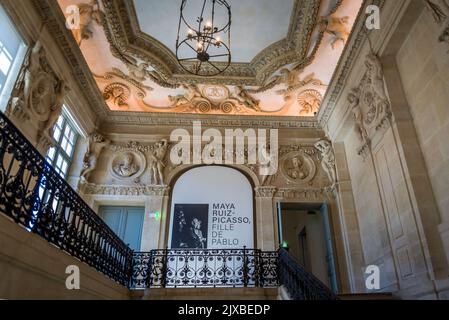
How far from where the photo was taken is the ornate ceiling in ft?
25.4

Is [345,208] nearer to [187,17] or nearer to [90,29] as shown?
[187,17]

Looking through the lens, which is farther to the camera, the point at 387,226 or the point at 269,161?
the point at 269,161

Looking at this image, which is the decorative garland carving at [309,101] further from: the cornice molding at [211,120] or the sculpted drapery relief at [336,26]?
the sculpted drapery relief at [336,26]

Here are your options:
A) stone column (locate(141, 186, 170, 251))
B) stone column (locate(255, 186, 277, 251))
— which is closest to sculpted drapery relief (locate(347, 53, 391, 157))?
stone column (locate(255, 186, 277, 251))

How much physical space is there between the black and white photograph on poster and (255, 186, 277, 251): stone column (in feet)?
4.85

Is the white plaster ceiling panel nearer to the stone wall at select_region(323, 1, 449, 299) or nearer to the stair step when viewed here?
the stone wall at select_region(323, 1, 449, 299)

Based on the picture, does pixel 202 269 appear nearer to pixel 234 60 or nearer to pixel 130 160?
pixel 130 160

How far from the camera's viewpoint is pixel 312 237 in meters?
10.7

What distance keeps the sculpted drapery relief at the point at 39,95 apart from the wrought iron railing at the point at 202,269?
11.7ft

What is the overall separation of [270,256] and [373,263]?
231 centimetres

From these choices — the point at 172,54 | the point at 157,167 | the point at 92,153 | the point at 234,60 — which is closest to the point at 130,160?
the point at 157,167

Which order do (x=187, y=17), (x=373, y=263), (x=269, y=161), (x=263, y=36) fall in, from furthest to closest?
(x=269, y=161)
(x=263, y=36)
(x=187, y=17)
(x=373, y=263)

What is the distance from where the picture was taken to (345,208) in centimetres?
865

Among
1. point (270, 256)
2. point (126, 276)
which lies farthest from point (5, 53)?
point (270, 256)
